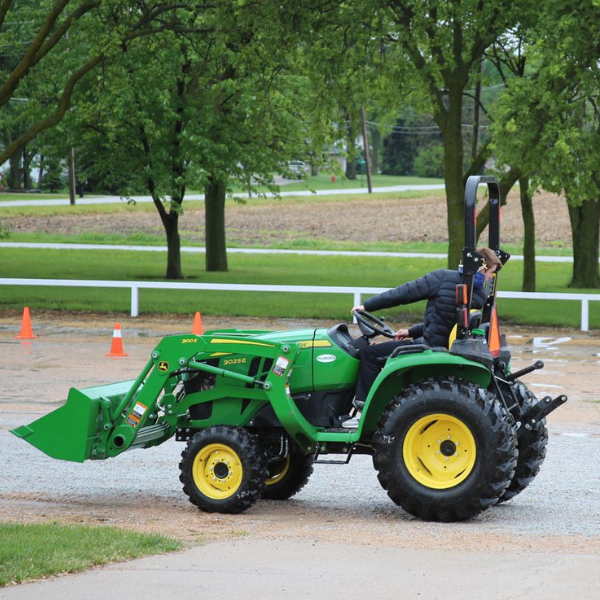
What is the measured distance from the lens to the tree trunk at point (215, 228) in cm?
3772

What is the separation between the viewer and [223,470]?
348 inches

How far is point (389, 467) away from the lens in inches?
333

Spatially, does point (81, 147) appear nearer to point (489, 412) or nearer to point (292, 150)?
point (292, 150)

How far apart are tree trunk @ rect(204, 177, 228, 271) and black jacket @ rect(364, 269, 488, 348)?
2876 cm

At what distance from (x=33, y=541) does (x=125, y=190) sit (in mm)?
28676

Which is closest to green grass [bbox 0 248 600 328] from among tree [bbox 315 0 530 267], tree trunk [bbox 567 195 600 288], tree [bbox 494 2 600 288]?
tree trunk [bbox 567 195 600 288]

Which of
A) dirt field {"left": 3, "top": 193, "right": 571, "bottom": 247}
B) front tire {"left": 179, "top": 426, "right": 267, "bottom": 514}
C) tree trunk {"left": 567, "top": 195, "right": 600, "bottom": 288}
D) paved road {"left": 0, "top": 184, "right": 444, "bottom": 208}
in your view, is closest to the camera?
front tire {"left": 179, "top": 426, "right": 267, "bottom": 514}

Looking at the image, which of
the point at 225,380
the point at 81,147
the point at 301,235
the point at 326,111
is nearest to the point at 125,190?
the point at 81,147

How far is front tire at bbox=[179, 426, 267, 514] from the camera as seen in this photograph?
8.73 m

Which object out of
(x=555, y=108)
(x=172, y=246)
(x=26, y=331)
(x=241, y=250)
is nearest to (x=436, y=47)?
(x=555, y=108)

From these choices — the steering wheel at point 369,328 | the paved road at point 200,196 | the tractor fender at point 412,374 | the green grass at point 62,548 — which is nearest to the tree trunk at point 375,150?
the paved road at point 200,196

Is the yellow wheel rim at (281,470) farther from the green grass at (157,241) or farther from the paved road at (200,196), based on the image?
the paved road at (200,196)

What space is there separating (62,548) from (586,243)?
95.0 ft

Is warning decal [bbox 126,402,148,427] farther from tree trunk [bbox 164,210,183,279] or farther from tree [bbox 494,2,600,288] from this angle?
tree trunk [bbox 164,210,183,279]
